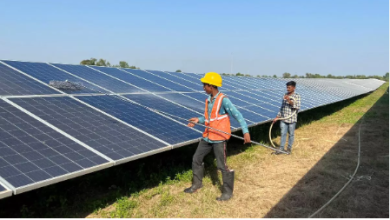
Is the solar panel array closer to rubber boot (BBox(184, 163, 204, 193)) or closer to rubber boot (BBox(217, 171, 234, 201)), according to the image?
rubber boot (BBox(184, 163, 204, 193))

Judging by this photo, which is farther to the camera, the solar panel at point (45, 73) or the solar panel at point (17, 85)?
the solar panel at point (45, 73)

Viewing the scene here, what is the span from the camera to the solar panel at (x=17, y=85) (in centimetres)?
635

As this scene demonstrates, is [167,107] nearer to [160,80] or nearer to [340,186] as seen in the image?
[160,80]

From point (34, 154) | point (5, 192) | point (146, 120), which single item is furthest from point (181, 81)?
point (5, 192)

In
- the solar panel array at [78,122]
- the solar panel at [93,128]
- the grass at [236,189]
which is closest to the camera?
the solar panel array at [78,122]

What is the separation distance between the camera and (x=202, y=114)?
8.19 metres

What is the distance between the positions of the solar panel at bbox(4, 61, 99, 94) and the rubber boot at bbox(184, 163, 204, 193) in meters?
3.07

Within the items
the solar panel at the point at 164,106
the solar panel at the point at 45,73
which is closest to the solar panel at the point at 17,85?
the solar panel at the point at 45,73

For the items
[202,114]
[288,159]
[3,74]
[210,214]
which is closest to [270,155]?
→ [288,159]

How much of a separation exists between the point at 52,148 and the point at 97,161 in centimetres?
64

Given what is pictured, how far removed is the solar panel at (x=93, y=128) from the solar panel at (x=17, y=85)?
1.26 ft

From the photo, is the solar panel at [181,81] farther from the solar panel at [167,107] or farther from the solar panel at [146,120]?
the solar panel at [146,120]

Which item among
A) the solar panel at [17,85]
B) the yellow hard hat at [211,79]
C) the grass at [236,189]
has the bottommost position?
the grass at [236,189]

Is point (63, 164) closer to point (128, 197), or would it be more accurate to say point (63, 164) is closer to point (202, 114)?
point (128, 197)
